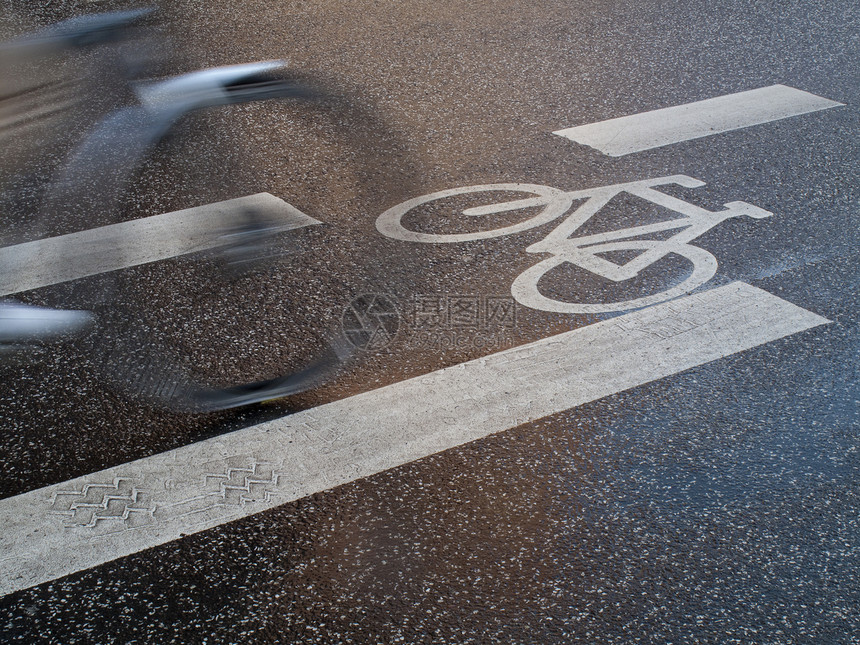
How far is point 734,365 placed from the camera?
11.4ft

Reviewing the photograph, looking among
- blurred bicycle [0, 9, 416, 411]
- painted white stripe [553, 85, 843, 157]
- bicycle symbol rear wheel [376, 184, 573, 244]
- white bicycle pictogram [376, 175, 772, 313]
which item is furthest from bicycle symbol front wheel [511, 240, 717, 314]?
painted white stripe [553, 85, 843, 157]

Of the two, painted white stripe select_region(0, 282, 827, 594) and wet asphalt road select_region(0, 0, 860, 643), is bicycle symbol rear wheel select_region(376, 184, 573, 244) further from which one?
painted white stripe select_region(0, 282, 827, 594)

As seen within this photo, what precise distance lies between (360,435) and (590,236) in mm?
1808

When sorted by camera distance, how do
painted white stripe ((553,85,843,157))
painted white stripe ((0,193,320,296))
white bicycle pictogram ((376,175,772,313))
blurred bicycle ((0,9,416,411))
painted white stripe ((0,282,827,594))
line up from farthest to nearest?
painted white stripe ((553,85,843,157)) → painted white stripe ((0,193,320,296)) → white bicycle pictogram ((376,175,772,313)) → blurred bicycle ((0,9,416,411)) → painted white stripe ((0,282,827,594))

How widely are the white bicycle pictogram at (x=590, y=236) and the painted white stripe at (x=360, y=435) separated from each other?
0.87 feet

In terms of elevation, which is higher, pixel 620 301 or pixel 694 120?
pixel 694 120

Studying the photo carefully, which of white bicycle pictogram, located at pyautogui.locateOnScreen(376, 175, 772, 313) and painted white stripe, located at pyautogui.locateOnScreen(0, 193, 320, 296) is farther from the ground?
painted white stripe, located at pyautogui.locateOnScreen(0, 193, 320, 296)

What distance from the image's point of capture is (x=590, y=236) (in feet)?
14.4

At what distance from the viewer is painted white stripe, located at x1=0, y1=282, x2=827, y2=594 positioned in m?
2.71

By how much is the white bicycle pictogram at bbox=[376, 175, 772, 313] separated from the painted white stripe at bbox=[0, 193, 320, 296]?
0.72 meters

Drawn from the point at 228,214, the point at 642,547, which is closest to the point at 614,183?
the point at 228,214

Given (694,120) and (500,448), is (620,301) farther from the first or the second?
(694,120)

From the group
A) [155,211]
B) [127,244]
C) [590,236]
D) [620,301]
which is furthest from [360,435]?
[155,211]

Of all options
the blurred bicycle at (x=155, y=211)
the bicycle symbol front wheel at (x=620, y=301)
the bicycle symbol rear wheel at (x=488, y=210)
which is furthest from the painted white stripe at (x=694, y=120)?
the blurred bicycle at (x=155, y=211)
